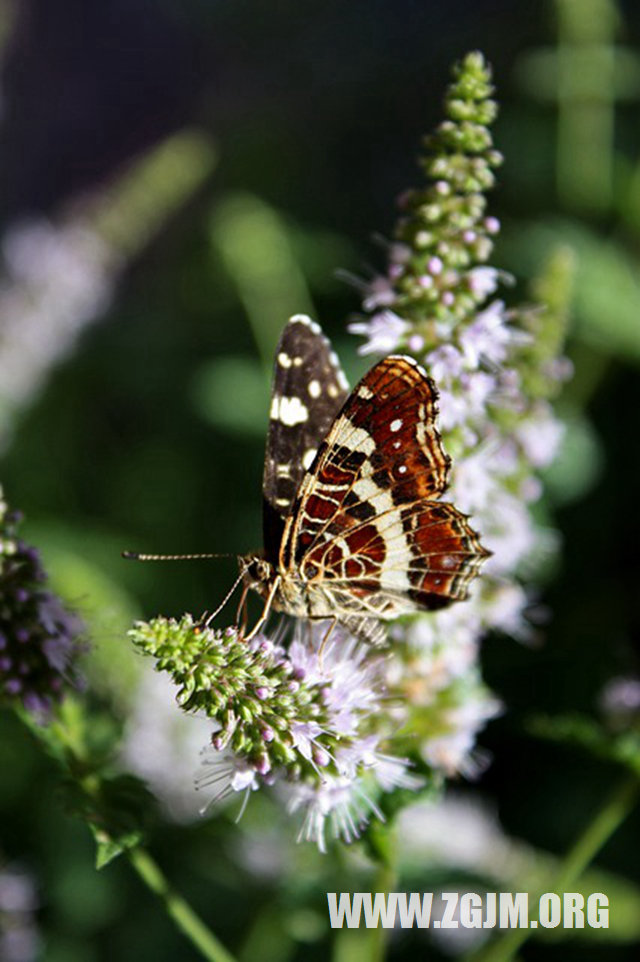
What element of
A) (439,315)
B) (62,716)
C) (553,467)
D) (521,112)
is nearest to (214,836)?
(62,716)

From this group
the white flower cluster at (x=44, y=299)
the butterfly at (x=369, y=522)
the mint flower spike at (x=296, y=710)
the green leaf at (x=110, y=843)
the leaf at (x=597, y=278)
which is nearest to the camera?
the mint flower spike at (x=296, y=710)

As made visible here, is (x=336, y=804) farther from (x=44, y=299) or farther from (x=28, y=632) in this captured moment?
(x=44, y=299)

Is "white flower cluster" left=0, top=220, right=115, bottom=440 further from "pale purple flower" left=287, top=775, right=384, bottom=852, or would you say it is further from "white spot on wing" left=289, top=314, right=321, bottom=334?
"pale purple flower" left=287, top=775, right=384, bottom=852

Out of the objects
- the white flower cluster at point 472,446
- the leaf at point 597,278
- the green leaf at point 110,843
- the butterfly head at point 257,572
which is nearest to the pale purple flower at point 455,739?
the white flower cluster at point 472,446

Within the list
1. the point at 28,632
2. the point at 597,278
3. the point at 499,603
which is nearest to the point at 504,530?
the point at 499,603

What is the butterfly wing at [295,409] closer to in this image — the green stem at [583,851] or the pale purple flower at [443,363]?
the pale purple flower at [443,363]

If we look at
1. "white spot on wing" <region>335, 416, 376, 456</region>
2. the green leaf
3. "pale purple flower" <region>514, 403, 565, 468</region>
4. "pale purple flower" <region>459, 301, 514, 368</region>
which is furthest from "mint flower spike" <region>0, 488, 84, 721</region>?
"pale purple flower" <region>514, 403, 565, 468</region>
